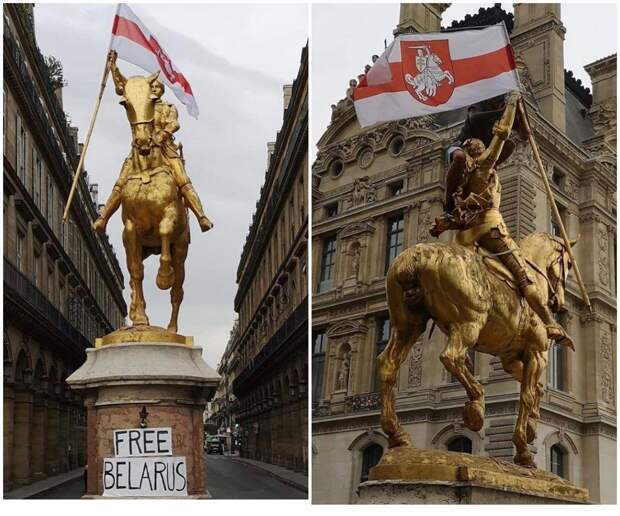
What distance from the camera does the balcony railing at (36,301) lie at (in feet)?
84.8

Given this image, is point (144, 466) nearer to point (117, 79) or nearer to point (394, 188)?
point (117, 79)

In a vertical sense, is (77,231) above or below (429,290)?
above

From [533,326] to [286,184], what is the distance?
97.8 feet

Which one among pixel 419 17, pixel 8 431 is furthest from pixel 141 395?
pixel 419 17

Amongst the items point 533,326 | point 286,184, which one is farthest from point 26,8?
point 533,326

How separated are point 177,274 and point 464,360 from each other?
4.23m

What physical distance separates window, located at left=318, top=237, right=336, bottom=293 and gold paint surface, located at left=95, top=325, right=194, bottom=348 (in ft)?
72.8

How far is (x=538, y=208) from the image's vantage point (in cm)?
3161

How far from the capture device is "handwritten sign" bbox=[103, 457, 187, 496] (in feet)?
36.0

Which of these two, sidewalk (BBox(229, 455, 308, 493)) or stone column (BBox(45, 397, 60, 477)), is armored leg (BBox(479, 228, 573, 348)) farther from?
stone column (BBox(45, 397, 60, 477))

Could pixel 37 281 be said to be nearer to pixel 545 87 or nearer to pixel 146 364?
pixel 545 87

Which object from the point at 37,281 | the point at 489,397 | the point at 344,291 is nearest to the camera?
the point at 489,397

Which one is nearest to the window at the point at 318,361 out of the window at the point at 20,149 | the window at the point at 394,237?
the window at the point at 394,237

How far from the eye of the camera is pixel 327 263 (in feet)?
114
